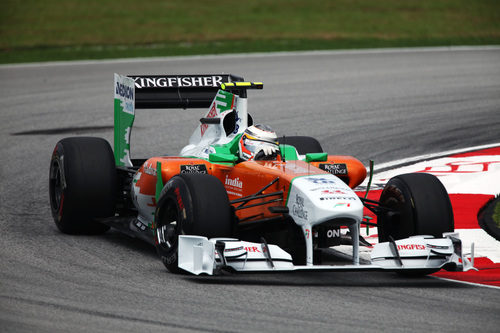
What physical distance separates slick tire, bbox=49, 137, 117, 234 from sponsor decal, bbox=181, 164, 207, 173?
4.30 ft

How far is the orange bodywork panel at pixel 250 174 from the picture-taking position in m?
8.16

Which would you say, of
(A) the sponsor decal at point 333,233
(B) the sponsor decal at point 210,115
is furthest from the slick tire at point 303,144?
(A) the sponsor decal at point 333,233

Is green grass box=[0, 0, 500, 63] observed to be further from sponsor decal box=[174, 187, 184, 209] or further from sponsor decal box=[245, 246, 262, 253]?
sponsor decal box=[245, 246, 262, 253]

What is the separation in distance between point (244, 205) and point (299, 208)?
3.33 feet

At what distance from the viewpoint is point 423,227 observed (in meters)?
8.09

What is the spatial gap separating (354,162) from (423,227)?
1.46 meters

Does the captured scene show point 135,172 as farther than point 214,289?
Yes

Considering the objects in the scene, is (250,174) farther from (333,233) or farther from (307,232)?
(307,232)

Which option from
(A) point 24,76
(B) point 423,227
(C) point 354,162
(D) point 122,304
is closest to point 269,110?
(A) point 24,76

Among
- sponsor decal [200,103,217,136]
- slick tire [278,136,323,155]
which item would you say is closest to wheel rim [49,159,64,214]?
sponsor decal [200,103,217,136]

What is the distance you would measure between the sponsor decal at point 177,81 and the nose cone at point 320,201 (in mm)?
3688

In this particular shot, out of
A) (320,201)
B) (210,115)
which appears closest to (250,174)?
(320,201)

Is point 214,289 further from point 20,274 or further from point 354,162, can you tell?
point 354,162

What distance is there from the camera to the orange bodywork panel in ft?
26.8
